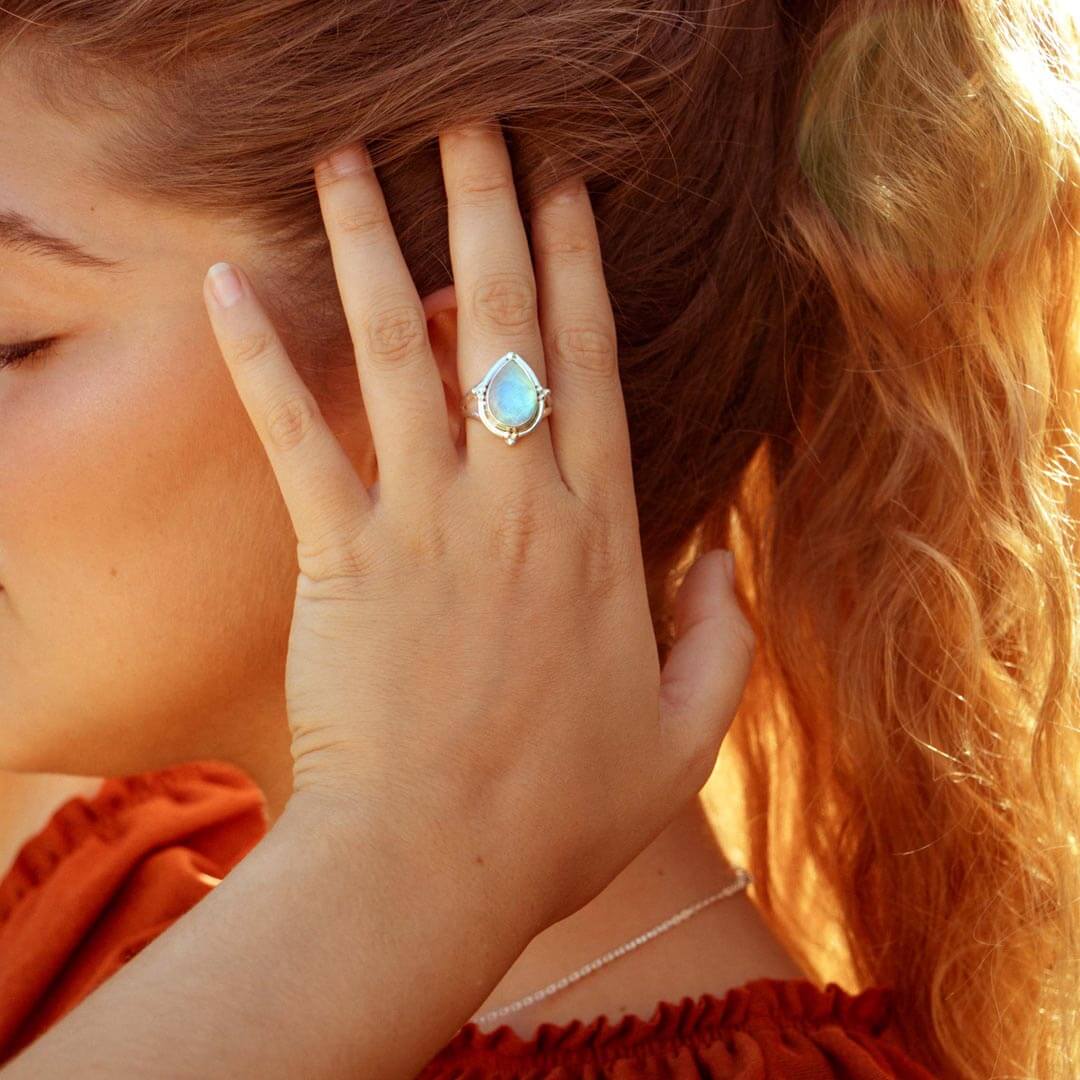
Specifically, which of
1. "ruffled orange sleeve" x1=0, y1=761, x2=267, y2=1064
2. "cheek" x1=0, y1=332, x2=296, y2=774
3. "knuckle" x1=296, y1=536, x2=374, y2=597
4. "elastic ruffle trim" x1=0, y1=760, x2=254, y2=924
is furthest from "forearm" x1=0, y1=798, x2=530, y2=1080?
"elastic ruffle trim" x1=0, y1=760, x2=254, y2=924

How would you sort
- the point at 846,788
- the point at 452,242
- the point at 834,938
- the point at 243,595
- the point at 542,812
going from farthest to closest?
1. the point at 834,938
2. the point at 846,788
3. the point at 243,595
4. the point at 452,242
5. the point at 542,812

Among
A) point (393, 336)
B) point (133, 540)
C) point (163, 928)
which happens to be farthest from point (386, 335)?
point (163, 928)

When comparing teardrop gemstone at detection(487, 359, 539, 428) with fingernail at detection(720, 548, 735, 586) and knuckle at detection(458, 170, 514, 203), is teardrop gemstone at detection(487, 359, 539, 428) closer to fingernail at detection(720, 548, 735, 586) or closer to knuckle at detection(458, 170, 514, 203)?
knuckle at detection(458, 170, 514, 203)

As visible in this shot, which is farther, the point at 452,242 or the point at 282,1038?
the point at 452,242

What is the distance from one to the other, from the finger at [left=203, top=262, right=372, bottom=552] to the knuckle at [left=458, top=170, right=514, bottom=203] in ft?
0.72

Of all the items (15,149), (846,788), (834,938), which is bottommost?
(834,938)

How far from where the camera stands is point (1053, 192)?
4.32ft

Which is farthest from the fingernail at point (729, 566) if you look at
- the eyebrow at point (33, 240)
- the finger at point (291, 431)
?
the eyebrow at point (33, 240)

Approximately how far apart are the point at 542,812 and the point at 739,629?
340 millimetres

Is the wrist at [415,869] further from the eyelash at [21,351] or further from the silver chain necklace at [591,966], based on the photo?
the eyelash at [21,351]

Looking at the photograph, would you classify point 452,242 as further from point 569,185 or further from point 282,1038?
point 282,1038

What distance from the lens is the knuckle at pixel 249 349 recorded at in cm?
115

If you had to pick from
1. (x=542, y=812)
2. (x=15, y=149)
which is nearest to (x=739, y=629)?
(x=542, y=812)

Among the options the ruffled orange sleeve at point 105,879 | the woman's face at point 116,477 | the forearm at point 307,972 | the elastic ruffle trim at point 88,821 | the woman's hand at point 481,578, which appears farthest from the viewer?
the elastic ruffle trim at point 88,821
